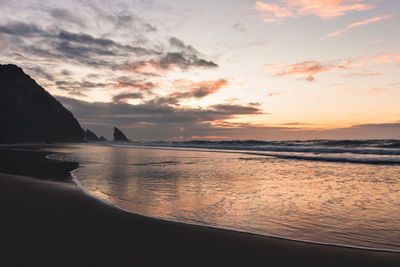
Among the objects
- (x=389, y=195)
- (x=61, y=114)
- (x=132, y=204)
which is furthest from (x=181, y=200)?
(x=61, y=114)

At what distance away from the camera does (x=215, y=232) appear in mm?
4773

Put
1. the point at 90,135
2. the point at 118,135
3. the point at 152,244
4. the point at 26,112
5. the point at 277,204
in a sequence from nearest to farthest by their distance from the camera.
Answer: the point at 152,244
the point at 277,204
the point at 26,112
the point at 118,135
the point at 90,135

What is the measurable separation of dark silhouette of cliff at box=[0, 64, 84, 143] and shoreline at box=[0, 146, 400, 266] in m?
95.9

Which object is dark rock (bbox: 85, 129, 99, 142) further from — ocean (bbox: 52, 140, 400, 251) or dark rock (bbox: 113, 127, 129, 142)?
ocean (bbox: 52, 140, 400, 251)

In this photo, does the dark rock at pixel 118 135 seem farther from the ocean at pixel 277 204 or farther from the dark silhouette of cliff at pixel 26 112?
the ocean at pixel 277 204

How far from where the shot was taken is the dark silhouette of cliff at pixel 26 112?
87.0 m

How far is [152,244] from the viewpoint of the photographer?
4.19 m

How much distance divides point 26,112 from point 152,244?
113m

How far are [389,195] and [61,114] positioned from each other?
431 ft

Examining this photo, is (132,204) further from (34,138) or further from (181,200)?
(34,138)

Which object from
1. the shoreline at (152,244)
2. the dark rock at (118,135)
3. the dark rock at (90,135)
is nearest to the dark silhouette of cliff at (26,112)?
the dark rock at (118,135)

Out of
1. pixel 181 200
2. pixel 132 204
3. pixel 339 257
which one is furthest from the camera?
pixel 181 200

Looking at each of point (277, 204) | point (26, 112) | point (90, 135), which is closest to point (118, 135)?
point (90, 135)

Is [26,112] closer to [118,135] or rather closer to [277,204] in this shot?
[118,135]
